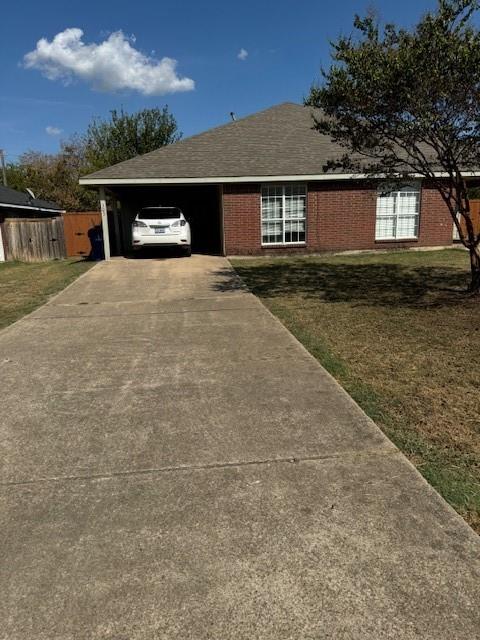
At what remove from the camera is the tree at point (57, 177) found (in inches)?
1668

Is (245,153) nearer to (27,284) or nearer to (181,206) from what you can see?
(181,206)

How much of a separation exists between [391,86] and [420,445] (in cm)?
611

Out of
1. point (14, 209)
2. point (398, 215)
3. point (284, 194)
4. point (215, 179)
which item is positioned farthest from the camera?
point (14, 209)

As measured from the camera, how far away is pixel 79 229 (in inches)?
785

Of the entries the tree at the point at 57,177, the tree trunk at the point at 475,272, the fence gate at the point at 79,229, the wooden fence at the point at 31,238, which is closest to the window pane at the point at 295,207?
the fence gate at the point at 79,229

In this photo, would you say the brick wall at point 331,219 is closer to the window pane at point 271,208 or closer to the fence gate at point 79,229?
the window pane at point 271,208

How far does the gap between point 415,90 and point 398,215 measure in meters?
10.2

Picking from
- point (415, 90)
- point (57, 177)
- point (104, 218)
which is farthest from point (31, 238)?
point (57, 177)

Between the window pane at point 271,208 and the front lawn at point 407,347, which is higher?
the window pane at point 271,208

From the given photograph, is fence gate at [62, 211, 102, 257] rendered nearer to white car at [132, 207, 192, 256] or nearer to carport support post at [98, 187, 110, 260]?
carport support post at [98, 187, 110, 260]

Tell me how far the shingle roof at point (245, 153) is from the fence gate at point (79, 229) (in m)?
3.96

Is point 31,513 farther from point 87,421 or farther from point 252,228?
point 252,228

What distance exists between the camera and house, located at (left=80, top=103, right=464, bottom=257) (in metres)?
15.7

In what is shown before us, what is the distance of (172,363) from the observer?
567 centimetres
